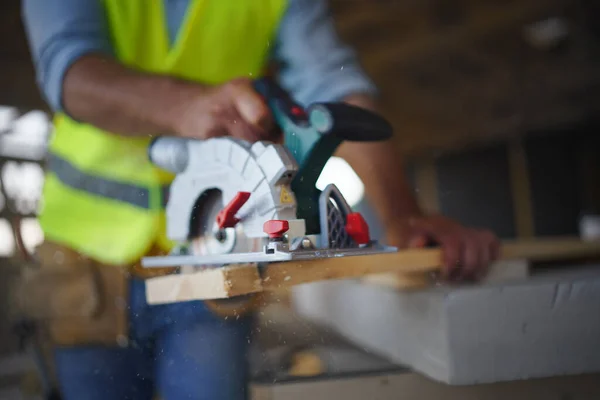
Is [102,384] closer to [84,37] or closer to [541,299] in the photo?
[84,37]

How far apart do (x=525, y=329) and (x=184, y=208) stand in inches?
17.8

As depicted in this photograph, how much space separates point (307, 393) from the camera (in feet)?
2.03

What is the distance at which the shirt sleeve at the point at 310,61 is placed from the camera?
682mm

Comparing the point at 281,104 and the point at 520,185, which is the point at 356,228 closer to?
the point at 281,104

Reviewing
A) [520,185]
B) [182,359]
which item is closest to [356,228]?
[182,359]

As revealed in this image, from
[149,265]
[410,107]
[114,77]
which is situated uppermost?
[410,107]

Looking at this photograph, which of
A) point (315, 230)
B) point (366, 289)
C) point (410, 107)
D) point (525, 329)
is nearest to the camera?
point (315, 230)

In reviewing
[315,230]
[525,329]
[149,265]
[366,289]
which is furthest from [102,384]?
[525,329]

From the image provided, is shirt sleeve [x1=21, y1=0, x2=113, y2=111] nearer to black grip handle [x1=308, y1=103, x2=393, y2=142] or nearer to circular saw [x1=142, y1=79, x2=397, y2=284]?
circular saw [x1=142, y1=79, x2=397, y2=284]

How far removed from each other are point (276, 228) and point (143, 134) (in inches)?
7.8

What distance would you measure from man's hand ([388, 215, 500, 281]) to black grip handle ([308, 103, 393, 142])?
0.58 ft

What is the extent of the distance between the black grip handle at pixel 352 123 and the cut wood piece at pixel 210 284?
0.16 metres

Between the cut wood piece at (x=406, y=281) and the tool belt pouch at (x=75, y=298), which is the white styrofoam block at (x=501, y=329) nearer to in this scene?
the cut wood piece at (x=406, y=281)

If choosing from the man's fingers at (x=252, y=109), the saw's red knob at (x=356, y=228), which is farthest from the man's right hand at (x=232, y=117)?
the saw's red knob at (x=356, y=228)
